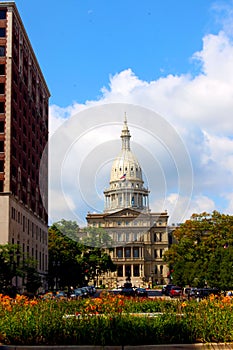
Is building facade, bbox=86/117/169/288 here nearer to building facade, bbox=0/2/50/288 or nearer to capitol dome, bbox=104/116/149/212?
capitol dome, bbox=104/116/149/212

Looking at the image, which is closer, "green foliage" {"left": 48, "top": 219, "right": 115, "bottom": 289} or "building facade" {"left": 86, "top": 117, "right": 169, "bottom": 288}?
"green foliage" {"left": 48, "top": 219, "right": 115, "bottom": 289}

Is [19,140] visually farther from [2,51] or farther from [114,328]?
[114,328]

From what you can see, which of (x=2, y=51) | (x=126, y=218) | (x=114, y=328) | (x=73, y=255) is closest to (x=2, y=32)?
(x=2, y=51)

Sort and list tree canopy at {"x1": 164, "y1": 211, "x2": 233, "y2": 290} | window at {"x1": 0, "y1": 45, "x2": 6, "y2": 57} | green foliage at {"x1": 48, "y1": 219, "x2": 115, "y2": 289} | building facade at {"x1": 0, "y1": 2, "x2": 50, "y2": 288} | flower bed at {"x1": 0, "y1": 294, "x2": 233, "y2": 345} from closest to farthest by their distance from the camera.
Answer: flower bed at {"x1": 0, "y1": 294, "x2": 233, "y2": 345}, building facade at {"x1": 0, "y1": 2, "x2": 50, "y2": 288}, window at {"x1": 0, "y1": 45, "x2": 6, "y2": 57}, tree canopy at {"x1": 164, "y1": 211, "x2": 233, "y2": 290}, green foliage at {"x1": 48, "y1": 219, "x2": 115, "y2": 289}

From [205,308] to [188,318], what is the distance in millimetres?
2154

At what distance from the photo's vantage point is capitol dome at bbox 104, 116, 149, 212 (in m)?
175

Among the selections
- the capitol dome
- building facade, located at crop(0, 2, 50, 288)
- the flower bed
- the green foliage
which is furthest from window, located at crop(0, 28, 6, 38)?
the capitol dome

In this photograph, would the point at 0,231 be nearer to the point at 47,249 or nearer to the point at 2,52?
the point at 2,52

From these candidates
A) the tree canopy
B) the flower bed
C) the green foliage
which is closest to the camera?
the flower bed

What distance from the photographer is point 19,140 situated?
7688 cm

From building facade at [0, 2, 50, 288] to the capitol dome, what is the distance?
258 feet

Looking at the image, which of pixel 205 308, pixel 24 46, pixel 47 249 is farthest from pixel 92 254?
pixel 205 308

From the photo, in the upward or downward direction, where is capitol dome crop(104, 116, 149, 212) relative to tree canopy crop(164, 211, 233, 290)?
upward

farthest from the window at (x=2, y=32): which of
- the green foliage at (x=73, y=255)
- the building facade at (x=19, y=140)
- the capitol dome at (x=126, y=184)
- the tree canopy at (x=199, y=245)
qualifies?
the capitol dome at (x=126, y=184)
